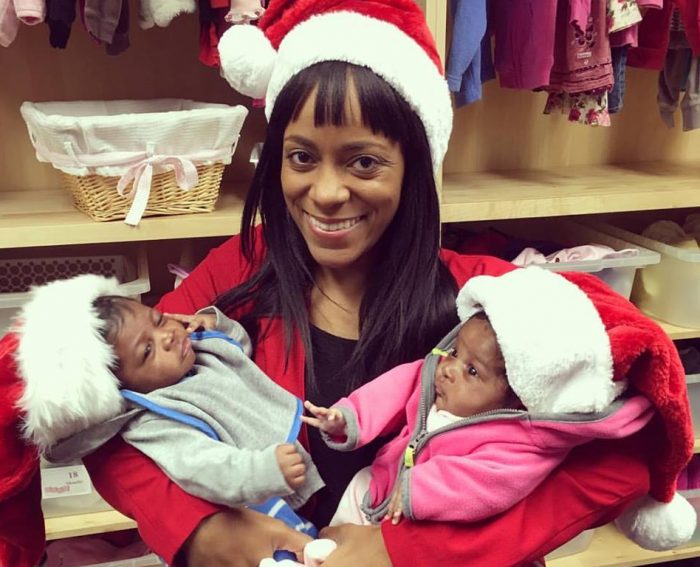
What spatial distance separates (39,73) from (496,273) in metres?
1.21

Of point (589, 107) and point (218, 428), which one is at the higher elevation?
point (589, 107)

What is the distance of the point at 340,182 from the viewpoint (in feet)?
3.00

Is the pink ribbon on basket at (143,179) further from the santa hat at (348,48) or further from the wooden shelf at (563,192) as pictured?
A: the wooden shelf at (563,192)

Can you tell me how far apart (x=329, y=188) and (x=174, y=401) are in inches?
13.7

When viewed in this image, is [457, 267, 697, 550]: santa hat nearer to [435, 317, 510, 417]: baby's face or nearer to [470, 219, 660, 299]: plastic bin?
[435, 317, 510, 417]: baby's face

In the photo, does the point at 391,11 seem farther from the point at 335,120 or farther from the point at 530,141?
the point at 530,141

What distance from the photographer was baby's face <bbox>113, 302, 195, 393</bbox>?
860 mm

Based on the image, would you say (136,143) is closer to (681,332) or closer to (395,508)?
(395,508)

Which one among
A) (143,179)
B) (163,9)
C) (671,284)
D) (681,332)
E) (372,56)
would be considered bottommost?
(681,332)

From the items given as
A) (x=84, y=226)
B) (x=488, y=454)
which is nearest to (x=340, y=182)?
(x=488, y=454)

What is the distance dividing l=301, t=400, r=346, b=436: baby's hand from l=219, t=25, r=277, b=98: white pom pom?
1.66 feet

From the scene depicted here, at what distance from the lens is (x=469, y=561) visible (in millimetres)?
776

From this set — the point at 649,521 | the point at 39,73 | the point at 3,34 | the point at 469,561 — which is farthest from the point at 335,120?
the point at 39,73

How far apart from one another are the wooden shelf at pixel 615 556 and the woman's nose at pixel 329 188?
137cm
